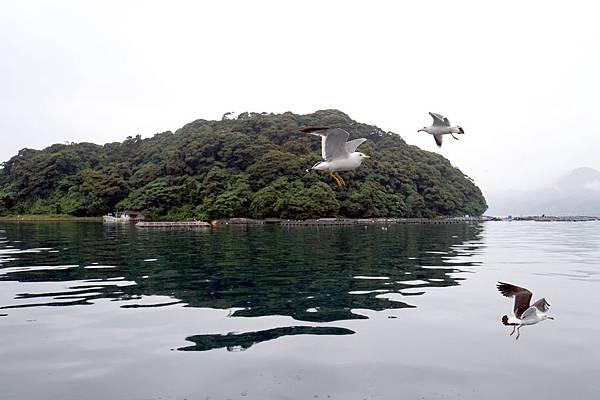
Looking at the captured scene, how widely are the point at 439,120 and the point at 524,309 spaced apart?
5.18m

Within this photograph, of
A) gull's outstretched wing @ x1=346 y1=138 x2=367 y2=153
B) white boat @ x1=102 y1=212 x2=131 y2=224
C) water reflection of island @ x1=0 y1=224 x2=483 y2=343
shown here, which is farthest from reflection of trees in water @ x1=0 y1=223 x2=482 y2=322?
white boat @ x1=102 y1=212 x2=131 y2=224

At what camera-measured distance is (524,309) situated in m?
7.99

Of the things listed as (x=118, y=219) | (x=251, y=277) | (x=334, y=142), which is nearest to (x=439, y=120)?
(x=334, y=142)

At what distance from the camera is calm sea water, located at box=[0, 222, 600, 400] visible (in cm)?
823

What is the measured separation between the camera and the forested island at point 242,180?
79.1 m

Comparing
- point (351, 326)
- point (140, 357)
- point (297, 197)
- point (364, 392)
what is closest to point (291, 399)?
point (364, 392)

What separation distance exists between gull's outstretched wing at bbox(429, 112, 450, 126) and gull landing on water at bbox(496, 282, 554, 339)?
15.7 feet

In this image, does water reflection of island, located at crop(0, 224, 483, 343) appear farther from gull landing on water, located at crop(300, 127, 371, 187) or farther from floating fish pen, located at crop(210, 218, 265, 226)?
floating fish pen, located at crop(210, 218, 265, 226)

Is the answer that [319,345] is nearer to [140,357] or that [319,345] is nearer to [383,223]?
[140,357]

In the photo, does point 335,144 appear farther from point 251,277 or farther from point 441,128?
point 251,277

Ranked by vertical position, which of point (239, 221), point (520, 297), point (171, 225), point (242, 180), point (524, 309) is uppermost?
point (242, 180)

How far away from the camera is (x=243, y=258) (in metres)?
25.9

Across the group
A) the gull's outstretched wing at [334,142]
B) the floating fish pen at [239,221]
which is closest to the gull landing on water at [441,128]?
the gull's outstretched wing at [334,142]

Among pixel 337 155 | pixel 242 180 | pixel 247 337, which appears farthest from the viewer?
pixel 242 180
